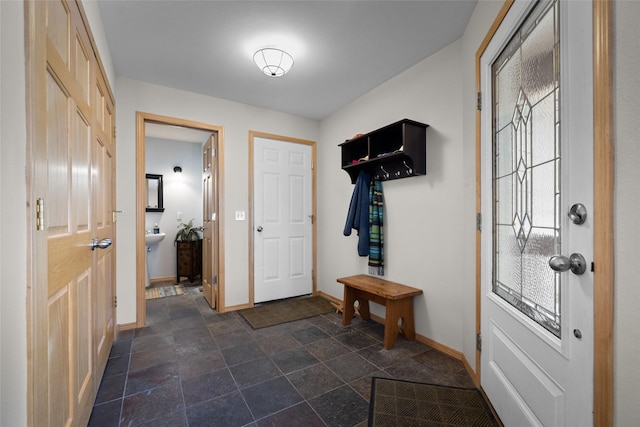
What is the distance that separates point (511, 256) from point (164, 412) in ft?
6.65

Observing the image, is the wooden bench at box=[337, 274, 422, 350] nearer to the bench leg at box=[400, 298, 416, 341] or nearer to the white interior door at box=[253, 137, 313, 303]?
the bench leg at box=[400, 298, 416, 341]

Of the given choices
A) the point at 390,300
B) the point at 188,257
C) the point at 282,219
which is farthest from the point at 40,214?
the point at 188,257

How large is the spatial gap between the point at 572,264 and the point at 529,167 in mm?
518

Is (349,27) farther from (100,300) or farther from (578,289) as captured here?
(100,300)

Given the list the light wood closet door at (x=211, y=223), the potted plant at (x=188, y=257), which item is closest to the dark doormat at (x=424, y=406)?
the light wood closet door at (x=211, y=223)

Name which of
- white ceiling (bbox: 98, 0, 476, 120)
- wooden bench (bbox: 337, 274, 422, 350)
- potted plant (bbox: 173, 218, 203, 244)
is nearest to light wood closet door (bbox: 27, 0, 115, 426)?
white ceiling (bbox: 98, 0, 476, 120)

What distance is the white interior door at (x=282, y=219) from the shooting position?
11.3ft

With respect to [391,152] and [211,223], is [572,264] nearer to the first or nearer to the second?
[391,152]

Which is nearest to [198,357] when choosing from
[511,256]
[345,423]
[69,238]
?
[345,423]

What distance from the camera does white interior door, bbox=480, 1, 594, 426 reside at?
866 mm

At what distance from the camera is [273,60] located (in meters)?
2.24

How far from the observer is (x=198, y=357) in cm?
217

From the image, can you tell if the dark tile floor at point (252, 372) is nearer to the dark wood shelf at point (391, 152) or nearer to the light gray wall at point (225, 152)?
the light gray wall at point (225, 152)

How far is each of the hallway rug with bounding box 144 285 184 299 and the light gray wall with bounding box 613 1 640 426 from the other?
4264mm
